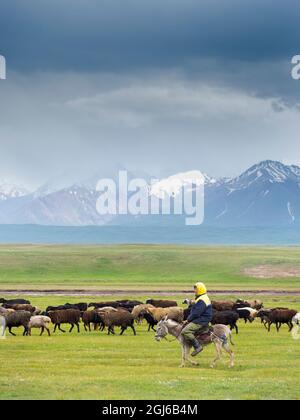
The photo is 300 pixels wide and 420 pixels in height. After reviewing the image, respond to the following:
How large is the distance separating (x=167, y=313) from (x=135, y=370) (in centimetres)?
1564

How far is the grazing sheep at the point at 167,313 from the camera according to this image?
39562 mm

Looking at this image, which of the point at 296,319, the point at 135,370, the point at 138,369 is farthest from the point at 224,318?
the point at 135,370

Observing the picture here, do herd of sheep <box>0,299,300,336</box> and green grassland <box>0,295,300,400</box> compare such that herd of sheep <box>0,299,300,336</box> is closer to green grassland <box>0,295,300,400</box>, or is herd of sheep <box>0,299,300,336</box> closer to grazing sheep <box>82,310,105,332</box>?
grazing sheep <box>82,310,105,332</box>

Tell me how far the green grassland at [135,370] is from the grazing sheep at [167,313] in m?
2.74

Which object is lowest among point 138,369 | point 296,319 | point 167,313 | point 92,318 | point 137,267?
point 138,369

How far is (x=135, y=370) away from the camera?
2464 centimetres

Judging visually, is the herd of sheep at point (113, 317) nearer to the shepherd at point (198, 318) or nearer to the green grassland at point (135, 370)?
the green grassland at point (135, 370)

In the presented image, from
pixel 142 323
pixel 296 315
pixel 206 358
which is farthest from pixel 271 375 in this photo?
pixel 142 323

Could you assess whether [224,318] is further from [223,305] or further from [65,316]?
[223,305]

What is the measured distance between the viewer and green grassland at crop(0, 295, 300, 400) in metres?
20.0

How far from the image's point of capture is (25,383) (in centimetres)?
2130

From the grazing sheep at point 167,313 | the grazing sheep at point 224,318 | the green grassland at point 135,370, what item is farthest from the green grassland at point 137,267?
the green grassland at point 135,370
